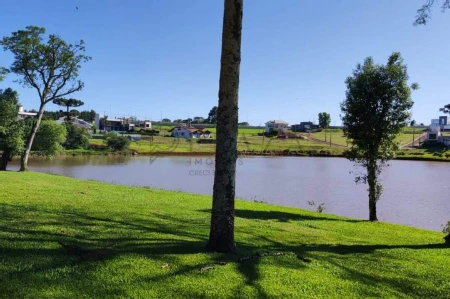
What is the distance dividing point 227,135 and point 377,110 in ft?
36.1

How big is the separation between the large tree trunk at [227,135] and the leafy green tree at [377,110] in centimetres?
1037

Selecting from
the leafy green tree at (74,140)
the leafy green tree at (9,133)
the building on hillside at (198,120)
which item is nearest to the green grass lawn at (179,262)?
the leafy green tree at (9,133)

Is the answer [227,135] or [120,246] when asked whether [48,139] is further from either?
[227,135]

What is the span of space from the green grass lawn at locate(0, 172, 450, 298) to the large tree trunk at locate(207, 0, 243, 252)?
0.40 meters

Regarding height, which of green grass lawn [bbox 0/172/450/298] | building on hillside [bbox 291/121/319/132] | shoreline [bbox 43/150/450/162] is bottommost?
green grass lawn [bbox 0/172/450/298]

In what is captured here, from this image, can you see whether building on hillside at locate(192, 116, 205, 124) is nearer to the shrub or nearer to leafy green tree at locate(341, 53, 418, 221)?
the shrub

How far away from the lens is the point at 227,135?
565 centimetres

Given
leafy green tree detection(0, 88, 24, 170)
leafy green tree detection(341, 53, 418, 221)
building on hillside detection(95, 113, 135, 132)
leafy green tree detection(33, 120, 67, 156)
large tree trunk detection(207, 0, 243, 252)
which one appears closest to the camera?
large tree trunk detection(207, 0, 243, 252)

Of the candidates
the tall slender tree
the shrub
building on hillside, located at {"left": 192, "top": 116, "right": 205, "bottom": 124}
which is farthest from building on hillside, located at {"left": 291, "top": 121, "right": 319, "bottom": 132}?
the shrub

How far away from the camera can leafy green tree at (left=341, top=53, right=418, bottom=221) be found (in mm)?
14648

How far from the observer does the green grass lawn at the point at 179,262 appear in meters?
3.99

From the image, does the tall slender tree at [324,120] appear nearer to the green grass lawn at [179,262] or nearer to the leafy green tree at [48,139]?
the leafy green tree at [48,139]

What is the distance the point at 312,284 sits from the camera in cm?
453

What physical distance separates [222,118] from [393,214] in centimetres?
1539
